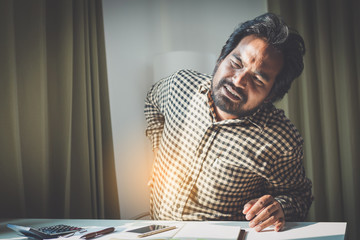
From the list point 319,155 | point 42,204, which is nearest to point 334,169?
point 319,155

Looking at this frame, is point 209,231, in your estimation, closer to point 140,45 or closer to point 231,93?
point 231,93

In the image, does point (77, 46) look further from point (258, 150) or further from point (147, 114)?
point (258, 150)

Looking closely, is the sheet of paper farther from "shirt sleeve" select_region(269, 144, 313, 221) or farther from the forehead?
the forehead

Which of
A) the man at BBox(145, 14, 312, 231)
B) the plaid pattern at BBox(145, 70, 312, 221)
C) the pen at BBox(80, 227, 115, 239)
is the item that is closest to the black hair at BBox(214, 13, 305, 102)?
the man at BBox(145, 14, 312, 231)

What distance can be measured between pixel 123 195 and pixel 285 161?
42.4 inches

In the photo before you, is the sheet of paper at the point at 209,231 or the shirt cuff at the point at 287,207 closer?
the sheet of paper at the point at 209,231

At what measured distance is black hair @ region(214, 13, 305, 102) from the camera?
1236mm

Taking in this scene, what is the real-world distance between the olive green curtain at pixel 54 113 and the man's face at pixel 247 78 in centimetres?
68

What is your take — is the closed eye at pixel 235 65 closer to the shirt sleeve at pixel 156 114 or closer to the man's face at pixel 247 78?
the man's face at pixel 247 78

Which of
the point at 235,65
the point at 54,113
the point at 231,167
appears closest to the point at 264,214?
the point at 231,167

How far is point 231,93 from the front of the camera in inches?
48.4

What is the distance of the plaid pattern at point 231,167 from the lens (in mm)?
1210

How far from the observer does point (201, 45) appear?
84.9 inches

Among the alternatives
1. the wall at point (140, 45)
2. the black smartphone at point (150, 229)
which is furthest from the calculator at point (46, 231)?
the wall at point (140, 45)
